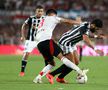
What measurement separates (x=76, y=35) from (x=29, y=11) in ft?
85.8

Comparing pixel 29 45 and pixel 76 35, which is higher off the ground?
pixel 29 45

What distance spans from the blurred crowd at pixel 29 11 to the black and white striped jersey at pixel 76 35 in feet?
73.7

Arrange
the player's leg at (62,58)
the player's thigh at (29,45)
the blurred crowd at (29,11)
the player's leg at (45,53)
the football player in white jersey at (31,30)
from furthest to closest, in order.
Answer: the blurred crowd at (29,11) < the player's thigh at (29,45) < the football player in white jersey at (31,30) < the player's leg at (45,53) < the player's leg at (62,58)

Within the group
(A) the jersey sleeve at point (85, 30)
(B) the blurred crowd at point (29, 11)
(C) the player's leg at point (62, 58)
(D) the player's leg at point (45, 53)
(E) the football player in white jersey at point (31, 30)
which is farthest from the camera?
(B) the blurred crowd at point (29, 11)

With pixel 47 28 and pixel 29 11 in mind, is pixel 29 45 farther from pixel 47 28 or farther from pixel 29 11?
pixel 29 11

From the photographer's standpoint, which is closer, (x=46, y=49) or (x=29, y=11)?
(x=46, y=49)

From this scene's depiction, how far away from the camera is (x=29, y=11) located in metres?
42.1

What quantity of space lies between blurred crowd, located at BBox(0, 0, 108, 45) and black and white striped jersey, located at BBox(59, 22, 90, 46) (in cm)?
2245

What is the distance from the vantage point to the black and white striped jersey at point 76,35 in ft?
51.9

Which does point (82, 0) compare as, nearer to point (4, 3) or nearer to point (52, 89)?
point (4, 3)

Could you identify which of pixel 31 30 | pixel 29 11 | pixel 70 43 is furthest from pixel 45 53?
pixel 29 11

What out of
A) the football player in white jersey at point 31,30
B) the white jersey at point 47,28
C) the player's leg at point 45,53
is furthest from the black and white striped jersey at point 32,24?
the player's leg at point 45,53

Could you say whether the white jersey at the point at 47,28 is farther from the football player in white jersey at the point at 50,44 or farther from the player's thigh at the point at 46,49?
the player's thigh at the point at 46,49

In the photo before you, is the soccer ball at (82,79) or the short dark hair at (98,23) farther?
the soccer ball at (82,79)
